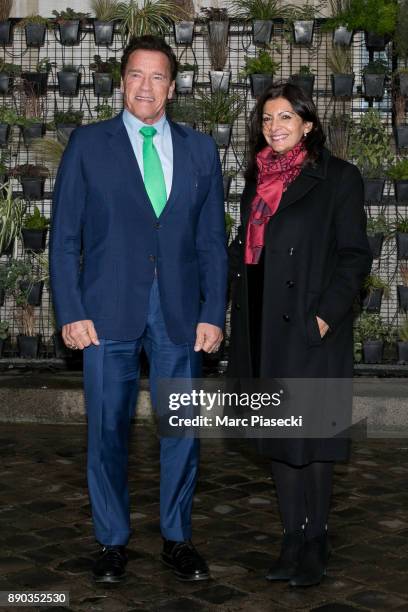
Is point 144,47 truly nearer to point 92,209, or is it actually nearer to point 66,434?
point 92,209

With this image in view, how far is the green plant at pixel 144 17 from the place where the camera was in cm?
774

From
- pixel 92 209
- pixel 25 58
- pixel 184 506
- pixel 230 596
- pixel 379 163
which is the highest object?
pixel 25 58

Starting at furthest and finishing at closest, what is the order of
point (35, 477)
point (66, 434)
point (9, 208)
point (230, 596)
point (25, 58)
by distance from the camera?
1. point (25, 58)
2. point (9, 208)
3. point (66, 434)
4. point (35, 477)
5. point (230, 596)

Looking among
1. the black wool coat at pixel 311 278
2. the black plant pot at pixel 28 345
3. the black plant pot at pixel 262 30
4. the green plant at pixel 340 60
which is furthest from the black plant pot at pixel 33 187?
the black wool coat at pixel 311 278

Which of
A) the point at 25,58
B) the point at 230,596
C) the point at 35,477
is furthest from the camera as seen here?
the point at 25,58

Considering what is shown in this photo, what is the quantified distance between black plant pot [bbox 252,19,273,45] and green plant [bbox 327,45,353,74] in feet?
1.41

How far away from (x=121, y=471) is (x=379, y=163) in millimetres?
4135

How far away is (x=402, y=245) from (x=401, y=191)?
0.36 metres

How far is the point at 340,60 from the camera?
7746 mm

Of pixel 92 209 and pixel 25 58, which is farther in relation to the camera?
pixel 25 58

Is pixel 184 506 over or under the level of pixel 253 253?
under

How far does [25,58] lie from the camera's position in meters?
8.38

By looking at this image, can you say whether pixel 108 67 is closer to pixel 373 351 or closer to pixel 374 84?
pixel 374 84

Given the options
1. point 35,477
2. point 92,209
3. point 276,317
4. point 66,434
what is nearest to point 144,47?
point 92,209
